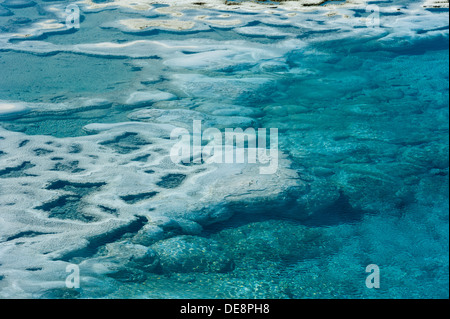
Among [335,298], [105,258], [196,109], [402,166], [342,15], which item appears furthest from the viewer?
[342,15]

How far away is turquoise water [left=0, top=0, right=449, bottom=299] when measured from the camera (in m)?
2.20

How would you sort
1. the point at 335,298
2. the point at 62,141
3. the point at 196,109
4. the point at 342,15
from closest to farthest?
the point at 335,298 → the point at 62,141 → the point at 196,109 → the point at 342,15

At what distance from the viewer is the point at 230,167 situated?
2.92 metres

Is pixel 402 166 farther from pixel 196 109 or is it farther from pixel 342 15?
pixel 342 15

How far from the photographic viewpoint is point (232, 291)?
208 centimetres

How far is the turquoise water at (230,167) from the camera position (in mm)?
2195

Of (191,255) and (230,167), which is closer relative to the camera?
(191,255)

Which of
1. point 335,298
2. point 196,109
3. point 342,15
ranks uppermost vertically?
point 342,15

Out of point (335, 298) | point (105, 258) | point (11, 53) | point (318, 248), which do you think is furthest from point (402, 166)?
point (11, 53)

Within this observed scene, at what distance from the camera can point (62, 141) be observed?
336 centimetres

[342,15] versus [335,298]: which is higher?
[342,15]

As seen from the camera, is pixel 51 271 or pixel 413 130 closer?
pixel 51 271

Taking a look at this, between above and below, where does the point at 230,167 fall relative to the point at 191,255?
above

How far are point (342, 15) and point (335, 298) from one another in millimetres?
4352
